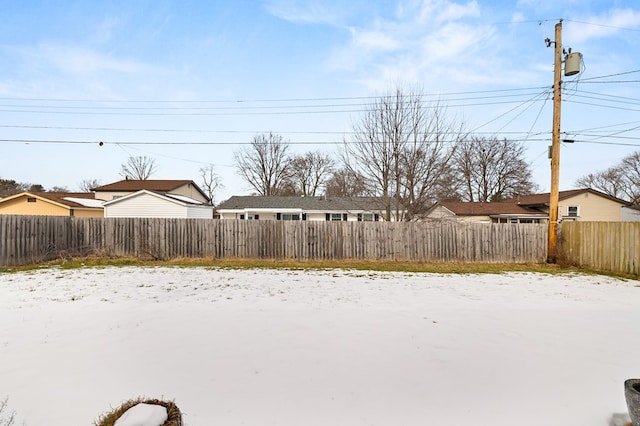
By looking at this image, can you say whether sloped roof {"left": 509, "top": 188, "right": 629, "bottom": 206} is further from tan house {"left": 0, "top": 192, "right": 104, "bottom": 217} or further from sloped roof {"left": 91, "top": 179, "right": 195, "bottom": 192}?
tan house {"left": 0, "top": 192, "right": 104, "bottom": 217}

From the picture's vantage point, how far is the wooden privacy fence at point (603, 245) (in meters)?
10.1

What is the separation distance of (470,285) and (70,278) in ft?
35.8

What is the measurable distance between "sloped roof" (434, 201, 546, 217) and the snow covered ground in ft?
74.9

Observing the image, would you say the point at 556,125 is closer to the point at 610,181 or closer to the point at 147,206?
the point at 147,206

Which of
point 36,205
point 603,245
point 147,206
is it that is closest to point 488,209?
point 603,245

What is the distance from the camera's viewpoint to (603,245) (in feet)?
36.0

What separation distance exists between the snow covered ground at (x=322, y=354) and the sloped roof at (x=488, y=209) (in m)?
22.8

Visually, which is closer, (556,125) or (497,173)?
(556,125)

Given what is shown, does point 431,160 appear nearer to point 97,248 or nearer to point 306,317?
point 306,317

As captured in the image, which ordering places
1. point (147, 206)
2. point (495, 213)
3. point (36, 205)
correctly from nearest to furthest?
point (147, 206)
point (36, 205)
point (495, 213)

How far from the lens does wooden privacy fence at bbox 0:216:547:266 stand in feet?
43.2

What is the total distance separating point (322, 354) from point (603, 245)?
38.6 ft

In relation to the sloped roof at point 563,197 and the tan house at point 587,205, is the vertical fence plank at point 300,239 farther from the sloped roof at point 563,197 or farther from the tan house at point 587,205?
the tan house at point 587,205

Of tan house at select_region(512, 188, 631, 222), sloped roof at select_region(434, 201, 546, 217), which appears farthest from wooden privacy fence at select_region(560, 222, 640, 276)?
tan house at select_region(512, 188, 631, 222)
